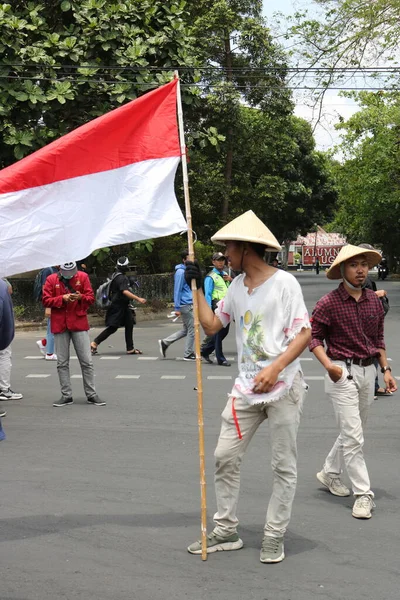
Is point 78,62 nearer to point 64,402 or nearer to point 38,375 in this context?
point 38,375

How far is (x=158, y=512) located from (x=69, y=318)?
181 inches

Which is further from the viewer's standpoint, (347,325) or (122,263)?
(122,263)

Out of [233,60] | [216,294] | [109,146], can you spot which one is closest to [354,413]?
[109,146]

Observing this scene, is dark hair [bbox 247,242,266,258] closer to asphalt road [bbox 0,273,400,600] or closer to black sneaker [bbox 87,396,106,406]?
asphalt road [bbox 0,273,400,600]

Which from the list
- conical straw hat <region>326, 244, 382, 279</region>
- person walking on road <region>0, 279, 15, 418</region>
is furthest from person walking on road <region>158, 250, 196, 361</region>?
conical straw hat <region>326, 244, 382, 279</region>

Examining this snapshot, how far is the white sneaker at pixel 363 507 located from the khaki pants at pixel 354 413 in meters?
0.04

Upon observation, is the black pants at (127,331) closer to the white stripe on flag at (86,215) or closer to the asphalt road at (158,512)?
the asphalt road at (158,512)

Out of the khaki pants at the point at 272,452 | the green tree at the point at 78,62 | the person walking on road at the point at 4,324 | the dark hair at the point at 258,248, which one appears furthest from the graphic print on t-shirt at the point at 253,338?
the green tree at the point at 78,62

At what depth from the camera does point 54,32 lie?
21.5 m

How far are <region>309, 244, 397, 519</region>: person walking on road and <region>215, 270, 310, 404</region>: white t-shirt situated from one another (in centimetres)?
101

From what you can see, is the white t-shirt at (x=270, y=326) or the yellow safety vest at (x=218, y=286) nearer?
the white t-shirt at (x=270, y=326)

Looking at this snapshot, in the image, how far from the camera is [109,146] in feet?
17.5

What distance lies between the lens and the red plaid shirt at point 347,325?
6.13 metres

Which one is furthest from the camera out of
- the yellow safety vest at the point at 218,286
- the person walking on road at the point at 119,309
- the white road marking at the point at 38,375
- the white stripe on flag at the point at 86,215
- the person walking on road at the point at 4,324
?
the person walking on road at the point at 119,309
